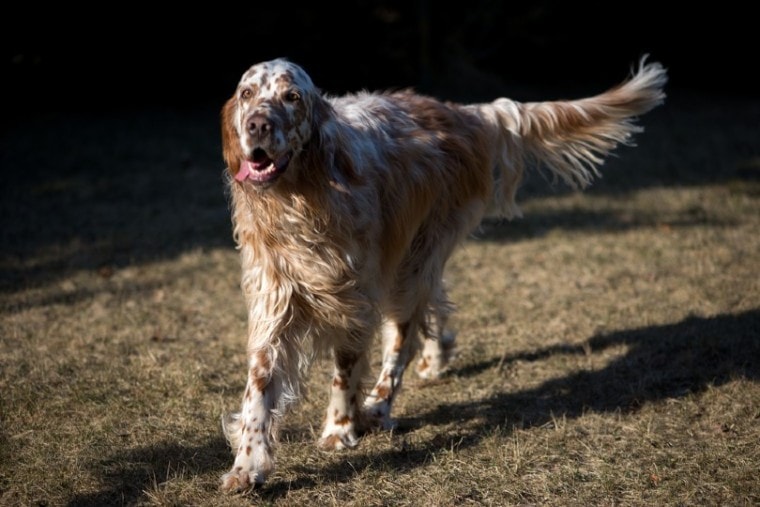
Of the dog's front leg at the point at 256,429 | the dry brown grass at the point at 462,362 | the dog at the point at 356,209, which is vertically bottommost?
the dry brown grass at the point at 462,362

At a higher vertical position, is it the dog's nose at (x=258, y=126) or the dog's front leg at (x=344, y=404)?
the dog's nose at (x=258, y=126)

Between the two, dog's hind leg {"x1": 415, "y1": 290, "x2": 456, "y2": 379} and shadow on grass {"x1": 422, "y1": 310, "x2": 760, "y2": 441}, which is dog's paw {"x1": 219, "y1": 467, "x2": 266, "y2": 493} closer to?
shadow on grass {"x1": 422, "y1": 310, "x2": 760, "y2": 441}

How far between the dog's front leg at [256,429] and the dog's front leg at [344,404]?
0.46 metres

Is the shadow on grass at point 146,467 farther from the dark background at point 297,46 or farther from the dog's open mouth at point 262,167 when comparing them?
the dark background at point 297,46

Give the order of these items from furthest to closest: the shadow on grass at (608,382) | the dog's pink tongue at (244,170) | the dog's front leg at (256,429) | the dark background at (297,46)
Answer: the dark background at (297,46), the shadow on grass at (608,382), the dog's front leg at (256,429), the dog's pink tongue at (244,170)

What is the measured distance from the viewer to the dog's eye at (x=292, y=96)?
360cm

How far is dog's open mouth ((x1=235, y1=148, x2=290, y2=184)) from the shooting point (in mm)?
3518

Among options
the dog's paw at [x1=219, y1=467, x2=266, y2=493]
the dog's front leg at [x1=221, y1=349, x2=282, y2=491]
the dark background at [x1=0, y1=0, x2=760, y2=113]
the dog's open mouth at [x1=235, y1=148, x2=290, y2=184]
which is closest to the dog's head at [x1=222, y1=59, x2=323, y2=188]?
the dog's open mouth at [x1=235, y1=148, x2=290, y2=184]

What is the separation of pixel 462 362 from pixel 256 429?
192 cm

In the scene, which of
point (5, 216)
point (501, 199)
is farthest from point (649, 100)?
point (5, 216)

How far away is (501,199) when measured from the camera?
5246mm

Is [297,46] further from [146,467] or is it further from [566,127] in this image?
[146,467]

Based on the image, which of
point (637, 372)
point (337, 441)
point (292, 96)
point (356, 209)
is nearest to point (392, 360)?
point (337, 441)

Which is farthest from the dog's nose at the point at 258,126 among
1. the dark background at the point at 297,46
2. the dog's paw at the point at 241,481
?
the dark background at the point at 297,46
